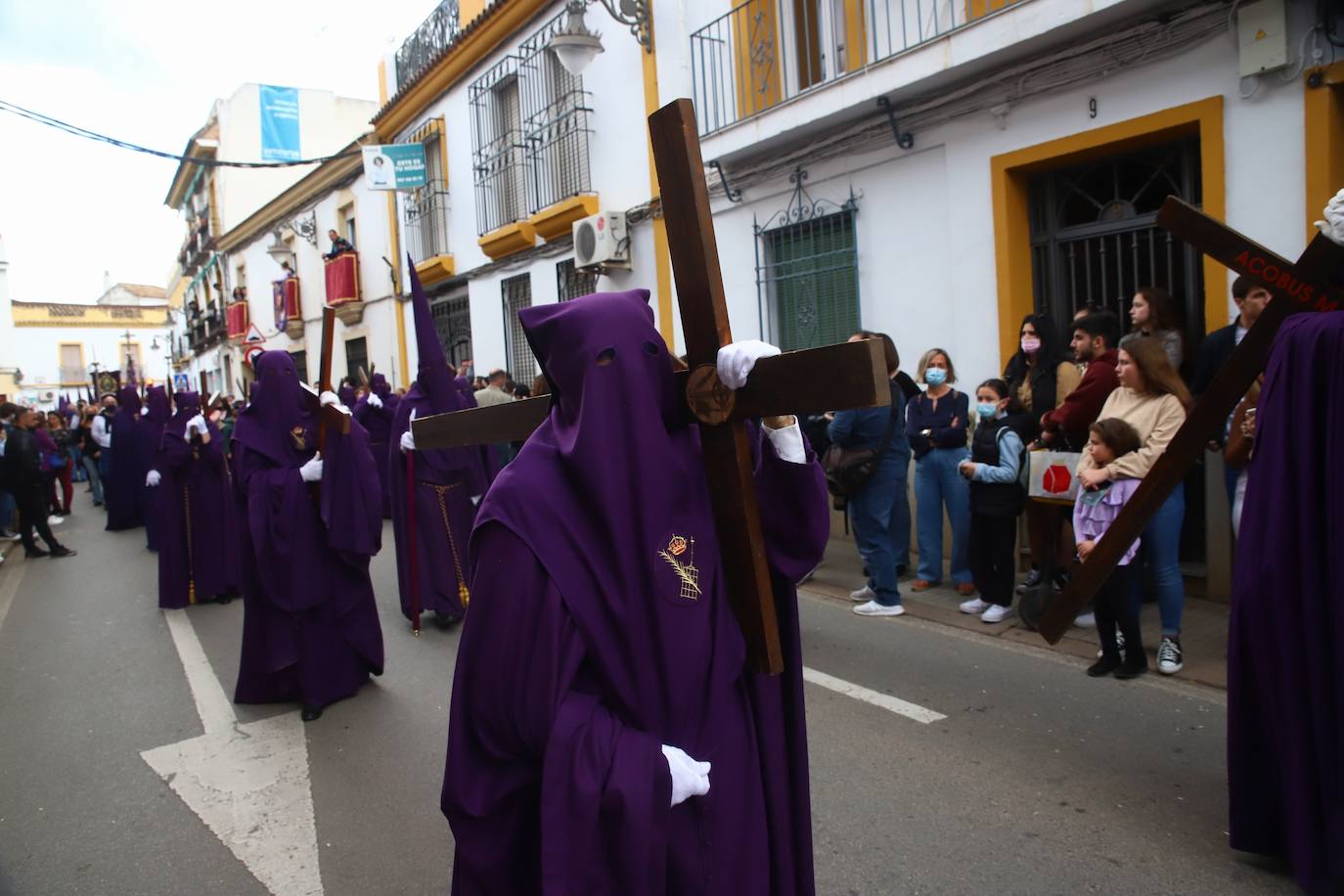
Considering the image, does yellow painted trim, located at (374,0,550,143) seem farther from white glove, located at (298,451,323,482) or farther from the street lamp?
white glove, located at (298,451,323,482)

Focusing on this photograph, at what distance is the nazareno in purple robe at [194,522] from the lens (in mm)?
8211

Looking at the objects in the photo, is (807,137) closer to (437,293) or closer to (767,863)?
(767,863)

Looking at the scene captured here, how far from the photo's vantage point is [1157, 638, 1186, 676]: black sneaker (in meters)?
4.81

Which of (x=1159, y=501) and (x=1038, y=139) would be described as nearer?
(x=1159, y=501)

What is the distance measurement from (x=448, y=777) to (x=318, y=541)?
375cm

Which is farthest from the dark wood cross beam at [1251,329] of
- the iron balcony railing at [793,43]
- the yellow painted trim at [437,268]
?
the yellow painted trim at [437,268]

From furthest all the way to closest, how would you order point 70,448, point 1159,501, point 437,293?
1. point 70,448
2. point 437,293
3. point 1159,501

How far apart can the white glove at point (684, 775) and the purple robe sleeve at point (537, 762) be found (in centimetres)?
3

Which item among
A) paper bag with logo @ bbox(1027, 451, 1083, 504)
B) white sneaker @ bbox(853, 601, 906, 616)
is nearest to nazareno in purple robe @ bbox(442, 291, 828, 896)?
paper bag with logo @ bbox(1027, 451, 1083, 504)

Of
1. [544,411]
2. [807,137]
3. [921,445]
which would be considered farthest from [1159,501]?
[807,137]

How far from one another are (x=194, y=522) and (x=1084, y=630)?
7.29 metres

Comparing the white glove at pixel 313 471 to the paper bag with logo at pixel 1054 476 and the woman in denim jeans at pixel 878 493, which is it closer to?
the woman in denim jeans at pixel 878 493

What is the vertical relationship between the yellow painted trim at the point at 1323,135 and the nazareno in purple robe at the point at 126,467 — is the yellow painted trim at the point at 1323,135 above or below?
above

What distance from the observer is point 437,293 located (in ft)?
55.8
